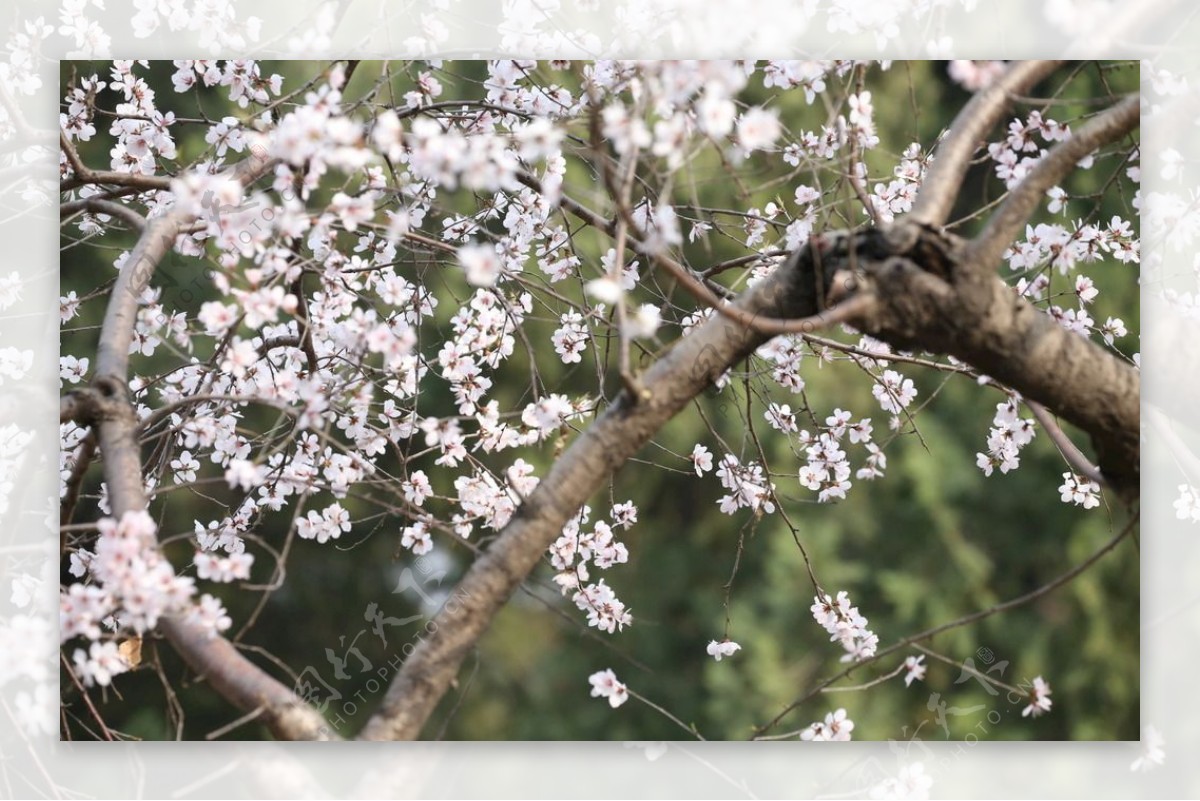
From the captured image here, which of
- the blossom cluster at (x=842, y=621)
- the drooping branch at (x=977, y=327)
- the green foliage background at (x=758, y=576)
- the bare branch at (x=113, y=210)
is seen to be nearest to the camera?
the drooping branch at (x=977, y=327)

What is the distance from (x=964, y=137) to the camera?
117 centimetres

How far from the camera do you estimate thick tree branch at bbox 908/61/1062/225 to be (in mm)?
1146

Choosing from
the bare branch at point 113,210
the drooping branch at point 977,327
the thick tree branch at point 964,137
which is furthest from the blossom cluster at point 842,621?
the bare branch at point 113,210

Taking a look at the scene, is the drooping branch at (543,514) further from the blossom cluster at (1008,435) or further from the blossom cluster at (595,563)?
the blossom cluster at (1008,435)

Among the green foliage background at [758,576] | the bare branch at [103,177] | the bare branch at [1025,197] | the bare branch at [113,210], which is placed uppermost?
the bare branch at [103,177]

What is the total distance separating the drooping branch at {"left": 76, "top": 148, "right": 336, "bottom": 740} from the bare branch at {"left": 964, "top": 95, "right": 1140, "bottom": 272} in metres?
0.76

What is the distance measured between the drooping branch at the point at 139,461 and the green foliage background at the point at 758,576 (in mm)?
526

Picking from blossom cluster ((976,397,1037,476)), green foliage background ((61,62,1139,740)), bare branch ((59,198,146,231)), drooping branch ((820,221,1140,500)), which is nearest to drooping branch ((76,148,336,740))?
bare branch ((59,198,146,231))

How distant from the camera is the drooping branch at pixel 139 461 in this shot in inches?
43.0

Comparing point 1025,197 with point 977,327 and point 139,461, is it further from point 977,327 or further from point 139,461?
point 139,461

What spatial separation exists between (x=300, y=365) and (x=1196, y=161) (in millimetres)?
1385

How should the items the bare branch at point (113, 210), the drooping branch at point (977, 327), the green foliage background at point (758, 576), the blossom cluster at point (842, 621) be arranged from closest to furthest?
the drooping branch at point (977, 327) → the bare branch at point (113, 210) → the blossom cluster at point (842, 621) → the green foliage background at point (758, 576)

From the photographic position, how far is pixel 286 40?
5.72ft

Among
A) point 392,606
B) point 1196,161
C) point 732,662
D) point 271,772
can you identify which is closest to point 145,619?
point 271,772
